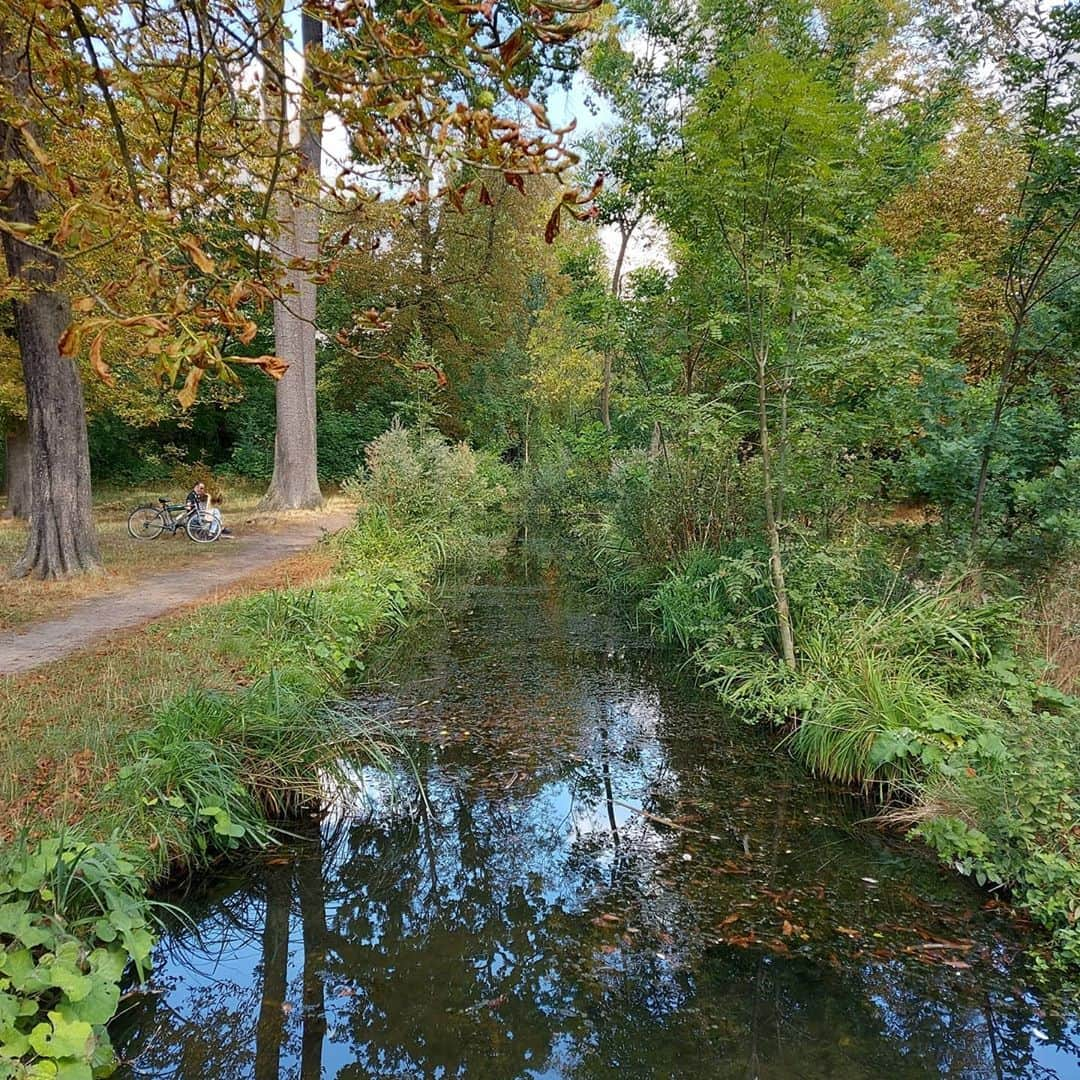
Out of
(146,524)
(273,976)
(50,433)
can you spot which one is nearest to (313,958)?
(273,976)

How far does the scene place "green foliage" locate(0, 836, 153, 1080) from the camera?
2.04 m

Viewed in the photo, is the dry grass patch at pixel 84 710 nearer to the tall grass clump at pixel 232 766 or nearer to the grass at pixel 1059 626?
the tall grass clump at pixel 232 766

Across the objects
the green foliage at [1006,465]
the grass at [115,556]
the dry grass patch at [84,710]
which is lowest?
→ the grass at [115,556]

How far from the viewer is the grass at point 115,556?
6.57 m

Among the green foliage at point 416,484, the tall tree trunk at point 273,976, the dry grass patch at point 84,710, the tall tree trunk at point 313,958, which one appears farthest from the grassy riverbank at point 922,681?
the green foliage at point 416,484

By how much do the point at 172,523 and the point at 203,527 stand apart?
3.68ft

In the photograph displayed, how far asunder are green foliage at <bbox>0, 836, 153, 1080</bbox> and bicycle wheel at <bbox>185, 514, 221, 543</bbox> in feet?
29.2

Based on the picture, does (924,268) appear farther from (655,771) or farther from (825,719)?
(655,771)

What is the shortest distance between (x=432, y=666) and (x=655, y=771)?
274cm

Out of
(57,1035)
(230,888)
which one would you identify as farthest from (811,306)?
(57,1035)

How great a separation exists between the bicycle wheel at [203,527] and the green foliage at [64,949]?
8903mm

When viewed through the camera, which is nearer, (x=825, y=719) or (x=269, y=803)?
(x=269, y=803)

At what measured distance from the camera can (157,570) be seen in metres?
8.54

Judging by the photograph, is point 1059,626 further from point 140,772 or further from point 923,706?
point 140,772
